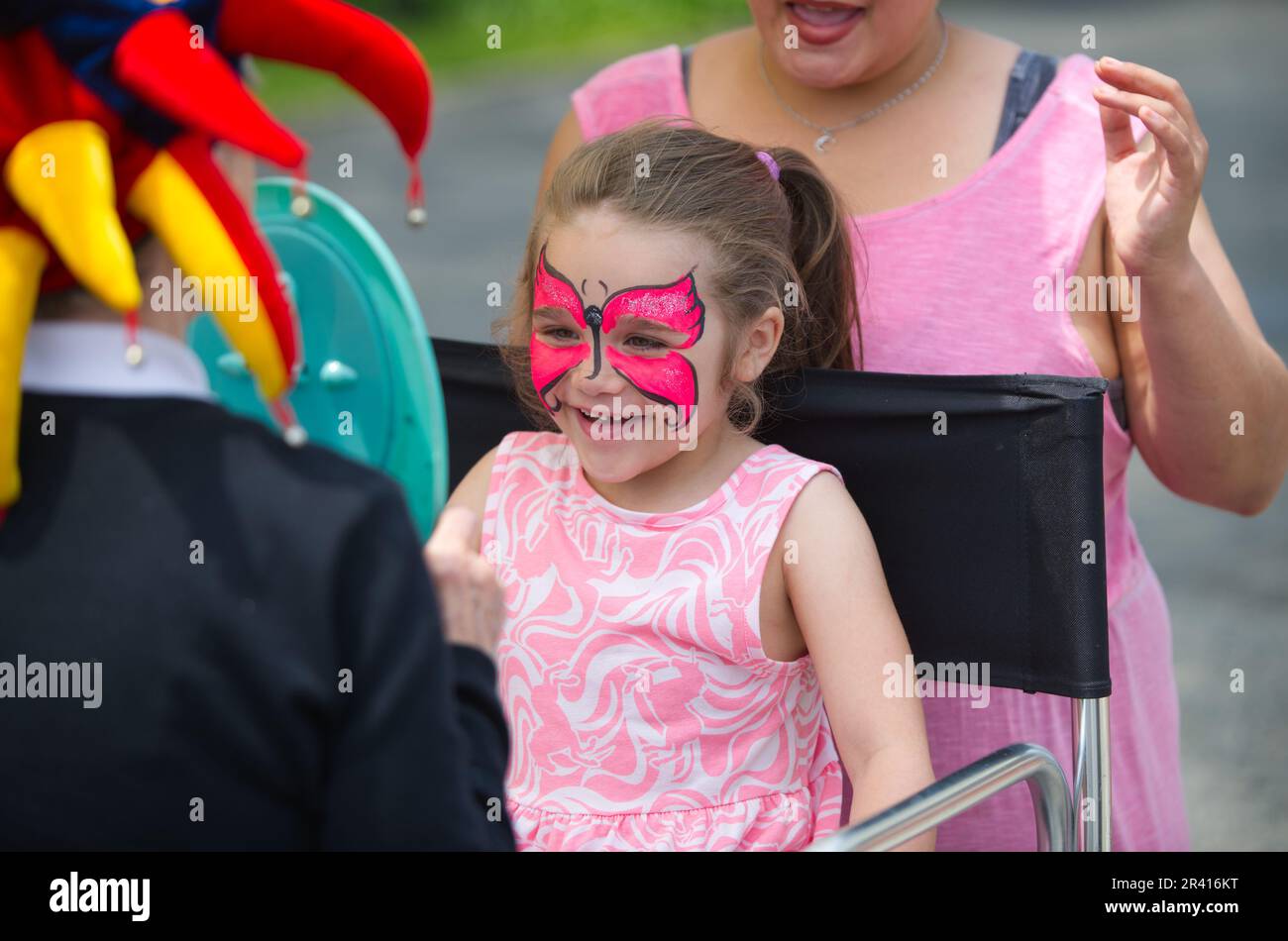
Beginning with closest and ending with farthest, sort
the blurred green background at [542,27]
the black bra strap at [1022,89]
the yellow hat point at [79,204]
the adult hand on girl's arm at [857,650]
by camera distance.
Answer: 1. the yellow hat point at [79,204]
2. the adult hand on girl's arm at [857,650]
3. the black bra strap at [1022,89]
4. the blurred green background at [542,27]

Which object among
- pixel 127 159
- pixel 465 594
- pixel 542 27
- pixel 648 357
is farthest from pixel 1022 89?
pixel 542 27

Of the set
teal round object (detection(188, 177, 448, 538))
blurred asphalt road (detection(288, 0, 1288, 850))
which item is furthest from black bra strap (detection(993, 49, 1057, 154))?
teal round object (detection(188, 177, 448, 538))

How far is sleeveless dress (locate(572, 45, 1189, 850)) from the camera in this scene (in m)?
2.09

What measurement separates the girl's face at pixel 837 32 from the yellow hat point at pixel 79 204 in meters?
1.19

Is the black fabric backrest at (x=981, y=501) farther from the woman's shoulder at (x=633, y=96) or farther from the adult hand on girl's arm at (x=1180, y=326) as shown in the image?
the woman's shoulder at (x=633, y=96)

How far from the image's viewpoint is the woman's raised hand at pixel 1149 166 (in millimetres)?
1821

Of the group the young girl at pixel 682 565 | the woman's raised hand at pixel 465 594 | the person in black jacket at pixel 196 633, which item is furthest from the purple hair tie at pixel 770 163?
the person in black jacket at pixel 196 633

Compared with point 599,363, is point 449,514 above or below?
below

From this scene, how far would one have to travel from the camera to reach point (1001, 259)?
2107 mm

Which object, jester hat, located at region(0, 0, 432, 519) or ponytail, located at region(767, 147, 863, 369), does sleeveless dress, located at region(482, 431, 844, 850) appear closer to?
ponytail, located at region(767, 147, 863, 369)

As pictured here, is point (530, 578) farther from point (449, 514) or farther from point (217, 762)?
point (217, 762)

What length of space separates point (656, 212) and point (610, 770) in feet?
2.24

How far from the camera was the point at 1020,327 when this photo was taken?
2096 millimetres
